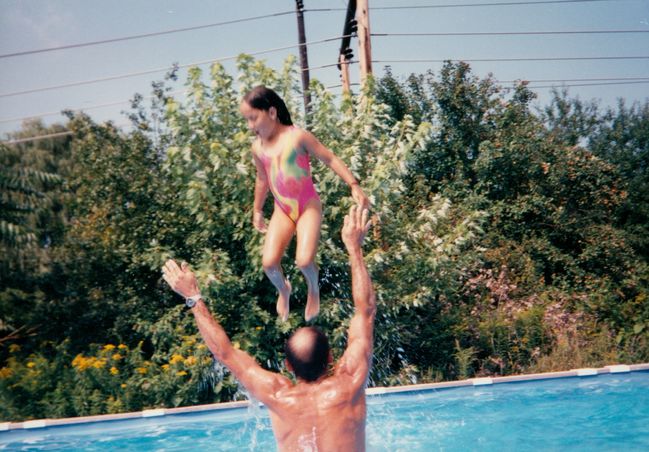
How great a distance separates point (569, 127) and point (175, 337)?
384 inches

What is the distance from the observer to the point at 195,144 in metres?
8.02

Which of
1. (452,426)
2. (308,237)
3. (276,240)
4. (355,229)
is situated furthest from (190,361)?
(355,229)

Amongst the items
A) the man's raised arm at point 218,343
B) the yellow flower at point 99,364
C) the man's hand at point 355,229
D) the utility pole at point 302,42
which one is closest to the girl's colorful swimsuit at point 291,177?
the man's hand at point 355,229

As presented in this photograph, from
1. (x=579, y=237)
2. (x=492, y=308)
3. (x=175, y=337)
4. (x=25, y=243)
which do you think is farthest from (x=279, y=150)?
(x=579, y=237)

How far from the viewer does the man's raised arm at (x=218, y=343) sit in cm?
276

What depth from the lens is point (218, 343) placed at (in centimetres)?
276

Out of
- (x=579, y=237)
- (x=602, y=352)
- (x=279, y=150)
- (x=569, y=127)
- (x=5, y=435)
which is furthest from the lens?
(x=569, y=127)

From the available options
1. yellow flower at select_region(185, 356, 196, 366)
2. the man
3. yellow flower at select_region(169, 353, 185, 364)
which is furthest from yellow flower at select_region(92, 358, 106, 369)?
the man

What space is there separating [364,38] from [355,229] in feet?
23.9

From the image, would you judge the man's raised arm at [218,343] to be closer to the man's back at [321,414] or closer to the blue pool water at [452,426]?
the man's back at [321,414]

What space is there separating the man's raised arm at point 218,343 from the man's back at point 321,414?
0.22 feet

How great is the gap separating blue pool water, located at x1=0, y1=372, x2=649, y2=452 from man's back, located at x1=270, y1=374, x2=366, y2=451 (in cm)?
378

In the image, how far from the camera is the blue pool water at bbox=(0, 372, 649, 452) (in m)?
6.50

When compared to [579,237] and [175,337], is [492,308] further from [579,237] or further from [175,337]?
[175,337]
